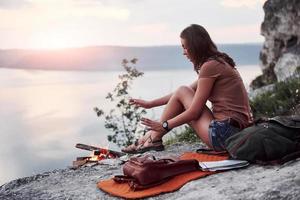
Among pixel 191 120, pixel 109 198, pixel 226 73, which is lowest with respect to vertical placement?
pixel 109 198

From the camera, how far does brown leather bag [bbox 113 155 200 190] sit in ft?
20.2

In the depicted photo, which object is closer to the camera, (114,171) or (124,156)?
(114,171)

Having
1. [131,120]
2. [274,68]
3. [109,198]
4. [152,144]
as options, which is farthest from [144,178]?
[274,68]

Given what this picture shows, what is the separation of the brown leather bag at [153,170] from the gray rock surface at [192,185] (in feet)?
0.87

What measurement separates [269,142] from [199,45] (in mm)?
1409

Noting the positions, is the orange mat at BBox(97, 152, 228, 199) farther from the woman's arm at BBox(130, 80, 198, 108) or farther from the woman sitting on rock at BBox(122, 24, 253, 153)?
the woman's arm at BBox(130, 80, 198, 108)

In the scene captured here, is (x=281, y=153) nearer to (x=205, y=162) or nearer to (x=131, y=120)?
(x=205, y=162)

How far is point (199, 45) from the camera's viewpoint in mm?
6906

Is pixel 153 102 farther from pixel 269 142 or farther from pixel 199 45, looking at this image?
pixel 269 142

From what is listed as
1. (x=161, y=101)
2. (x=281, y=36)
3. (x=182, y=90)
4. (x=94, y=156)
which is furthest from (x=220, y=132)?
(x=281, y=36)

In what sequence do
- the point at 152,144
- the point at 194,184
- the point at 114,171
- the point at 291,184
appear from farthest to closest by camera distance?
the point at 152,144
the point at 114,171
the point at 194,184
the point at 291,184

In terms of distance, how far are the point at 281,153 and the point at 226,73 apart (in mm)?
1226

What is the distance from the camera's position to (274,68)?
18359 mm

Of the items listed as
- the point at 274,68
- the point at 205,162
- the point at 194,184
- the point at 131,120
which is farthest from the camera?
the point at 274,68
